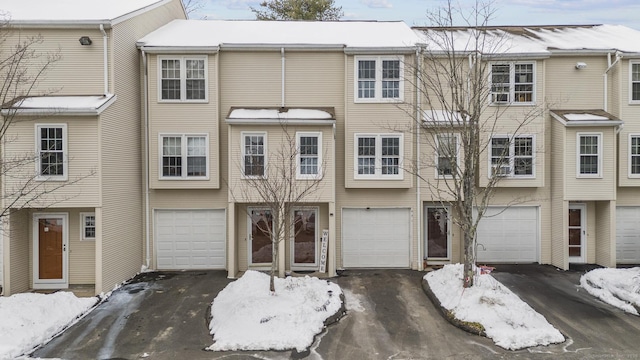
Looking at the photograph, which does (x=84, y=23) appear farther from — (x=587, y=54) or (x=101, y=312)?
(x=587, y=54)

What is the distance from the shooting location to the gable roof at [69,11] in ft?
44.9

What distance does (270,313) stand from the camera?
1095 cm

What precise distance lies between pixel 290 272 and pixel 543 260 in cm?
948

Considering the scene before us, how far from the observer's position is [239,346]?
980 cm

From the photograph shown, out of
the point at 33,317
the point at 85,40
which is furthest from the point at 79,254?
the point at 85,40

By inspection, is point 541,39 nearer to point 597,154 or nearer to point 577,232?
point 597,154

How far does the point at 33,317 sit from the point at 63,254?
364 centimetres

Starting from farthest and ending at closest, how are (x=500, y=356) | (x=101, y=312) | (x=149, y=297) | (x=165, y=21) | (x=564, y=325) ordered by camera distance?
(x=165, y=21) < (x=149, y=297) < (x=101, y=312) < (x=564, y=325) < (x=500, y=356)

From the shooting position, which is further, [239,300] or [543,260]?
[543,260]

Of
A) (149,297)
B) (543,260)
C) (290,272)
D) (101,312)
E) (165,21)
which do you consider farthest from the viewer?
(165,21)

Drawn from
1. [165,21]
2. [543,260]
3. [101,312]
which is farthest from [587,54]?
[101,312]

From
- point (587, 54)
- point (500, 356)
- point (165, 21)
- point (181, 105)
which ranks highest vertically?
point (165, 21)

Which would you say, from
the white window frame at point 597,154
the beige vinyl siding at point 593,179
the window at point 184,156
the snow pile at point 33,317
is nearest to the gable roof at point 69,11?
the window at point 184,156

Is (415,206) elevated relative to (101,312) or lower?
elevated
